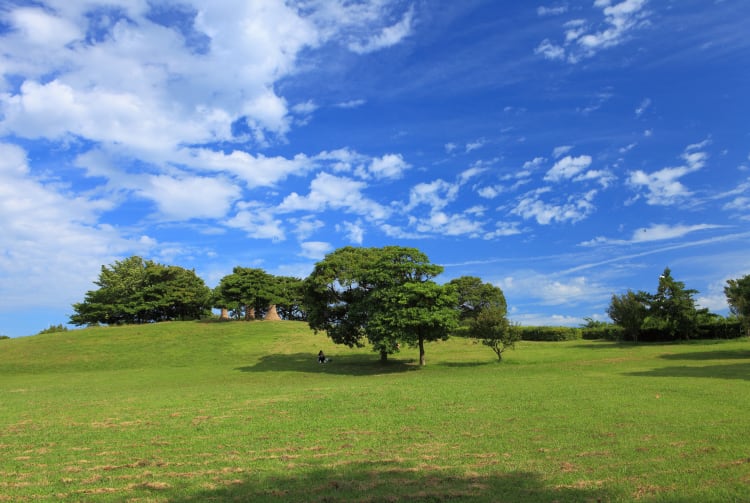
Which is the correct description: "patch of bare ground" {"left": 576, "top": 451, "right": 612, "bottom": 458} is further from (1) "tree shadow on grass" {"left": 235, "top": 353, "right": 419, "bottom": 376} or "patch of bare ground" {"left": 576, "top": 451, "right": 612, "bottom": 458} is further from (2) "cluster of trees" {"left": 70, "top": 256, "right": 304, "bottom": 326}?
(2) "cluster of trees" {"left": 70, "top": 256, "right": 304, "bottom": 326}

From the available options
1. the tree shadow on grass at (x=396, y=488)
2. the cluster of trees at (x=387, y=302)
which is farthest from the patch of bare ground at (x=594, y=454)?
the cluster of trees at (x=387, y=302)

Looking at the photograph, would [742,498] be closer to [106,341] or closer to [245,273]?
[106,341]

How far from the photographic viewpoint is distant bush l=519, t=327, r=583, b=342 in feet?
219

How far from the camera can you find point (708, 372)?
2688 cm

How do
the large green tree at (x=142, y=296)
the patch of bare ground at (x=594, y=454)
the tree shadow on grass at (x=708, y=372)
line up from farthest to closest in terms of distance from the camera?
1. the large green tree at (x=142, y=296)
2. the tree shadow on grass at (x=708, y=372)
3. the patch of bare ground at (x=594, y=454)

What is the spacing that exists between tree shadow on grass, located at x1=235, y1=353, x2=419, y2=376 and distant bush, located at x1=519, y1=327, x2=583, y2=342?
103 ft

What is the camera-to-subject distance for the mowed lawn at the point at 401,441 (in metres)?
8.53

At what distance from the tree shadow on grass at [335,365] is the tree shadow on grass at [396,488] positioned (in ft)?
92.8

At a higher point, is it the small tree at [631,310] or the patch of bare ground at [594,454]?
the small tree at [631,310]

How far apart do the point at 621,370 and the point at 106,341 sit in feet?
206

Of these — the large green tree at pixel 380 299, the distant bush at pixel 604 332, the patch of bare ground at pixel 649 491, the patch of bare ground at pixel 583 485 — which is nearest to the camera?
the patch of bare ground at pixel 649 491

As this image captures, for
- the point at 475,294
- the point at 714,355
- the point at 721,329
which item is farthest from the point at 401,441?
the point at 475,294

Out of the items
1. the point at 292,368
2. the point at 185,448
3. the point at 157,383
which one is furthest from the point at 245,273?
the point at 185,448

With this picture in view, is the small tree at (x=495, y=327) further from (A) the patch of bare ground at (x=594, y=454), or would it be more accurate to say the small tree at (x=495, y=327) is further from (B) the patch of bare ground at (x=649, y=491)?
(B) the patch of bare ground at (x=649, y=491)
